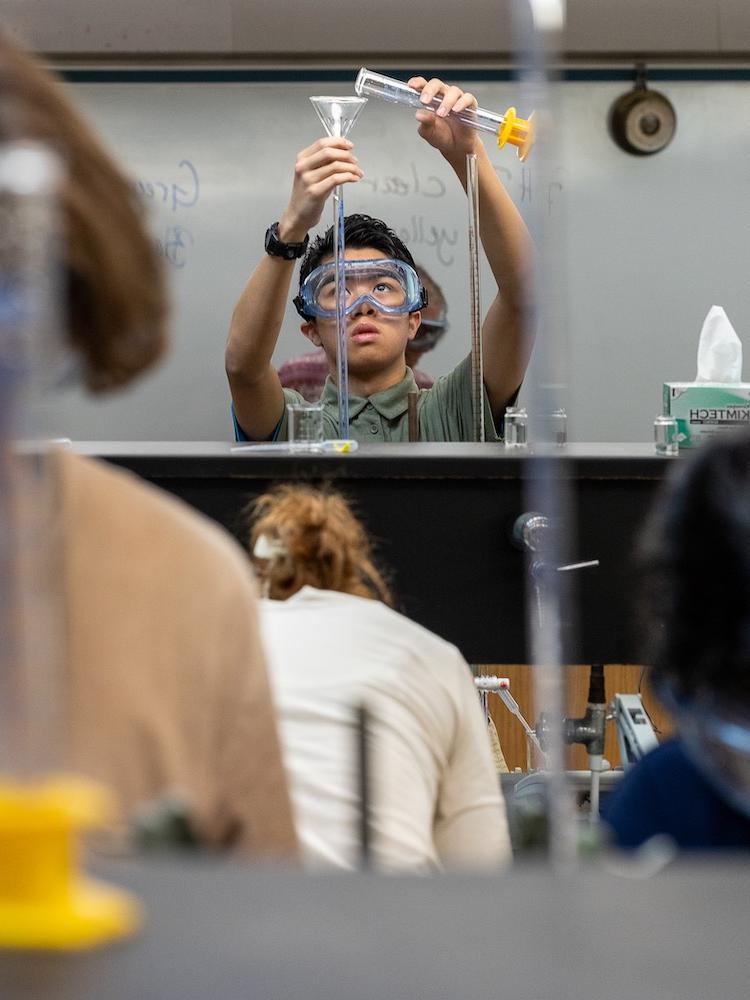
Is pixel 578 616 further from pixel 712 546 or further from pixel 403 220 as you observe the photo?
pixel 403 220

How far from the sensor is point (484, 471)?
1779mm

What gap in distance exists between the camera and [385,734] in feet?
3.99

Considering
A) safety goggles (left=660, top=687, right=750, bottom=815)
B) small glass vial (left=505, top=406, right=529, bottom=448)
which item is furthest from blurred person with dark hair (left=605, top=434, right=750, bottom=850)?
small glass vial (left=505, top=406, right=529, bottom=448)

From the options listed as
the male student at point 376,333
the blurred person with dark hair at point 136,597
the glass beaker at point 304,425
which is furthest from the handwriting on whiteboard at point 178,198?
the blurred person with dark hair at point 136,597

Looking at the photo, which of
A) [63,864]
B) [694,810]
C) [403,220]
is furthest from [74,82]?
[63,864]

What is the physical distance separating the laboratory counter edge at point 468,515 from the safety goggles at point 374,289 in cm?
69

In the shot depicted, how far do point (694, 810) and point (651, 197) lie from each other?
3.34m

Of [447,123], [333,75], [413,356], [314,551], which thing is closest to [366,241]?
[447,123]

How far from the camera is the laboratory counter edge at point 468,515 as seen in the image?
1.76m

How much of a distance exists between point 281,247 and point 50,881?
7.15 feet

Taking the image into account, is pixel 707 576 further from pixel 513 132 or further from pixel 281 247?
pixel 281 247

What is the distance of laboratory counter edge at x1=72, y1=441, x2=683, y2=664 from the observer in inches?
69.4

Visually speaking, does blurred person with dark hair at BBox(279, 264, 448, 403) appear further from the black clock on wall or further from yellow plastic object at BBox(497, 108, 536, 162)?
yellow plastic object at BBox(497, 108, 536, 162)

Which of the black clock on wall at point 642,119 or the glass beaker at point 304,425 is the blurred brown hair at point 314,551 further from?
the black clock on wall at point 642,119
